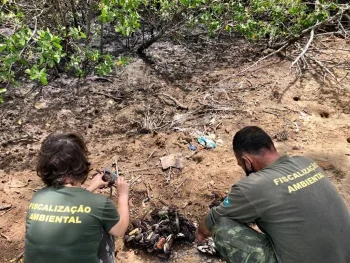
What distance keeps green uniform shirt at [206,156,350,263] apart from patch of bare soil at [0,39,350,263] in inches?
35.2

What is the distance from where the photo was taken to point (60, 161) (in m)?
1.95

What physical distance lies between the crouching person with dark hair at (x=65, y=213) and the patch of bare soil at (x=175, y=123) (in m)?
0.99

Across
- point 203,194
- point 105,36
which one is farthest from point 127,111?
point 105,36

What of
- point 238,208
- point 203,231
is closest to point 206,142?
point 203,231

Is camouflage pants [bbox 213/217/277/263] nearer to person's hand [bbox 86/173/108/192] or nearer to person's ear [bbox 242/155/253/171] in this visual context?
person's ear [bbox 242/155/253/171]

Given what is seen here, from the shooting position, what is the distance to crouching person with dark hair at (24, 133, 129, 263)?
1.80 m

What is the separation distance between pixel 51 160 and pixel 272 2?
14.5 feet

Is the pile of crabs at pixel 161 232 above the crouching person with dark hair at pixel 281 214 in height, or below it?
below

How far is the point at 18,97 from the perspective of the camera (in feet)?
15.4

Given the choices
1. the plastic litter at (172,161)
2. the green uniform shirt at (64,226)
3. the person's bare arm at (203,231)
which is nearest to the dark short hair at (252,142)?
the person's bare arm at (203,231)

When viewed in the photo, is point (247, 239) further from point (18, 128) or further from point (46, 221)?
point (18, 128)

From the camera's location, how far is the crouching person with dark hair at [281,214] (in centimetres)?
198

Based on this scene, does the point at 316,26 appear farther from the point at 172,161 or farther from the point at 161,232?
the point at 161,232

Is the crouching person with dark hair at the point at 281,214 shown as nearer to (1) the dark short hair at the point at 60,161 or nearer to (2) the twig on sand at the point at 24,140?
(1) the dark short hair at the point at 60,161
